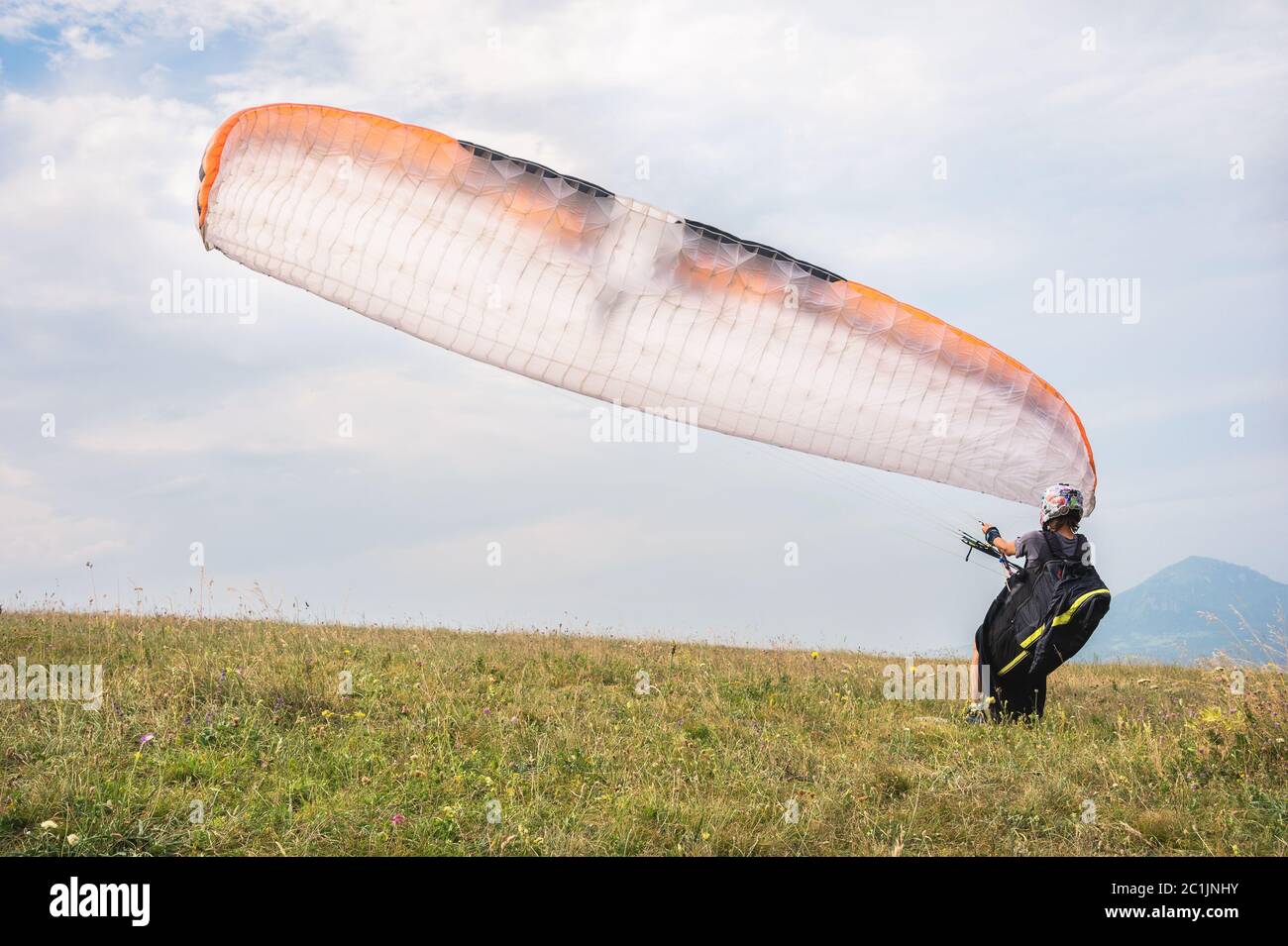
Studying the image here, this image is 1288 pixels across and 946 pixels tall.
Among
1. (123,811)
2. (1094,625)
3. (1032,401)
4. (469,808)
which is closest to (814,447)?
(1032,401)

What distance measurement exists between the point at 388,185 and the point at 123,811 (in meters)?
6.54

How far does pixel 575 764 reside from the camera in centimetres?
828

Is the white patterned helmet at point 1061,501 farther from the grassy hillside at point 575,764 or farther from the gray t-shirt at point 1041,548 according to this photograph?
the grassy hillside at point 575,764

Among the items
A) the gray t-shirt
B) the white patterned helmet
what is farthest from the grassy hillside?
the white patterned helmet

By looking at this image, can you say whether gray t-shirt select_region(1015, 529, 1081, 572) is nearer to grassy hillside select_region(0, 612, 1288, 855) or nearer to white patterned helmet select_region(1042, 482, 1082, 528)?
white patterned helmet select_region(1042, 482, 1082, 528)

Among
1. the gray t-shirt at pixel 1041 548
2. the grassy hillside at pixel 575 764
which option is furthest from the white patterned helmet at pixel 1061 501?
the grassy hillside at pixel 575 764

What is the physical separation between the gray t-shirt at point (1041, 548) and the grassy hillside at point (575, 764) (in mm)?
1756

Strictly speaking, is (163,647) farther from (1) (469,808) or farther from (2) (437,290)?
(1) (469,808)

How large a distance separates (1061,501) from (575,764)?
601cm

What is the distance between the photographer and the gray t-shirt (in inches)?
417

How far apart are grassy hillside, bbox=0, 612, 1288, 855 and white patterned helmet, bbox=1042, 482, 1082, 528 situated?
7.31 feet

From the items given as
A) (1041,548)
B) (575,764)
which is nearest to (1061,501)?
(1041,548)

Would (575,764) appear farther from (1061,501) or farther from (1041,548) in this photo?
(1061,501)

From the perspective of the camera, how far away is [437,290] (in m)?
10.4
